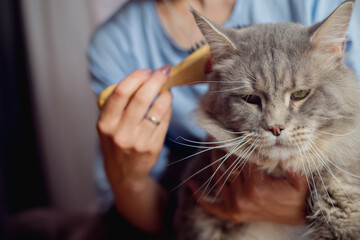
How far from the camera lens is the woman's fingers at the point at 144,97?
0.77 metres

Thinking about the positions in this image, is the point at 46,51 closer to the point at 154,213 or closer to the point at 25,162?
the point at 25,162

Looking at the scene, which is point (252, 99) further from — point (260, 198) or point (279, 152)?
point (260, 198)

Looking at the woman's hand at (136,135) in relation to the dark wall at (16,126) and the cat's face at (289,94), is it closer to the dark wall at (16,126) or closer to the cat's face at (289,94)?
the cat's face at (289,94)

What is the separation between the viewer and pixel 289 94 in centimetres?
66

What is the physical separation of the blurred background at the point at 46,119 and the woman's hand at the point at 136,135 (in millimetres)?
481

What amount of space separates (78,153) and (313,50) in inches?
59.0

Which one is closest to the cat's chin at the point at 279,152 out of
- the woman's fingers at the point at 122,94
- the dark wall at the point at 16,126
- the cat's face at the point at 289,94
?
the cat's face at the point at 289,94

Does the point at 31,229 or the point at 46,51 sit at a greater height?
the point at 46,51

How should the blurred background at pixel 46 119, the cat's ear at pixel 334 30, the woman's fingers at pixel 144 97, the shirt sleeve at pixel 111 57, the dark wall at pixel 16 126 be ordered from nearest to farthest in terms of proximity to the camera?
1. the cat's ear at pixel 334 30
2. the woman's fingers at pixel 144 97
3. the shirt sleeve at pixel 111 57
4. the blurred background at pixel 46 119
5. the dark wall at pixel 16 126

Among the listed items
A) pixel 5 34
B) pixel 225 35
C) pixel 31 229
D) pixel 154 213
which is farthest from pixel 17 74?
pixel 225 35

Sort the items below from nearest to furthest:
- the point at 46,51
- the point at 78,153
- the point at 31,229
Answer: the point at 31,229 → the point at 46,51 → the point at 78,153

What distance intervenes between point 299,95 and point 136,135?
1.33 feet

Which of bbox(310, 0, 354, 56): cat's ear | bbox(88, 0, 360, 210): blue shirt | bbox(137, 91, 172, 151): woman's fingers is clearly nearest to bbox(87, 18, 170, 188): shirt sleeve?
bbox(88, 0, 360, 210): blue shirt

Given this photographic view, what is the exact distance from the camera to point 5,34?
1.64 meters
